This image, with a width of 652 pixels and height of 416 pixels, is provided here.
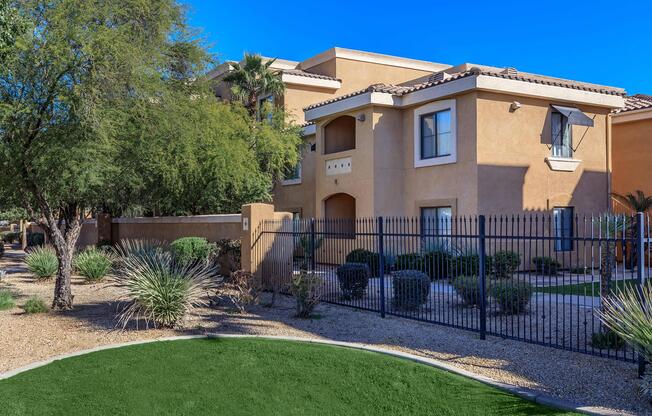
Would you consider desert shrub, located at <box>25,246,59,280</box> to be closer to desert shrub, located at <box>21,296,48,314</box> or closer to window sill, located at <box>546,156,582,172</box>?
desert shrub, located at <box>21,296,48,314</box>

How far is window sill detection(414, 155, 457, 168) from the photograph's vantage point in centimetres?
2049

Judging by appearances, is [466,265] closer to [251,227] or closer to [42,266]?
[251,227]

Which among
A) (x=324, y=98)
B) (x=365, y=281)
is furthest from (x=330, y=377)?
(x=324, y=98)

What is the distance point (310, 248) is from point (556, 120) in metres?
11.4

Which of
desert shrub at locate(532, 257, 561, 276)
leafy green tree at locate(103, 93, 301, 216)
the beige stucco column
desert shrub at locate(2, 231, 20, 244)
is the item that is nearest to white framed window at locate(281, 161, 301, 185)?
leafy green tree at locate(103, 93, 301, 216)

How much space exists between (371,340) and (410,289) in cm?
252

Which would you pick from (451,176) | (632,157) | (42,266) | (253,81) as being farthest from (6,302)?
(632,157)

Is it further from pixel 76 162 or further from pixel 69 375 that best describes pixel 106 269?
pixel 69 375

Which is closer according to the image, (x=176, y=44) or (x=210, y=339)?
(x=210, y=339)

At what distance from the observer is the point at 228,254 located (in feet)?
64.3

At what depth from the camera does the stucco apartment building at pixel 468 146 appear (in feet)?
65.3

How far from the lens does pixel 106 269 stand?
781 inches

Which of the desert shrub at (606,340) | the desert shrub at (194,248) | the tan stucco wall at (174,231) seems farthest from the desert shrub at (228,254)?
the desert shrub at (606,340)

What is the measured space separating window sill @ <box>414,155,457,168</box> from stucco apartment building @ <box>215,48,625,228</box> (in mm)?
36
